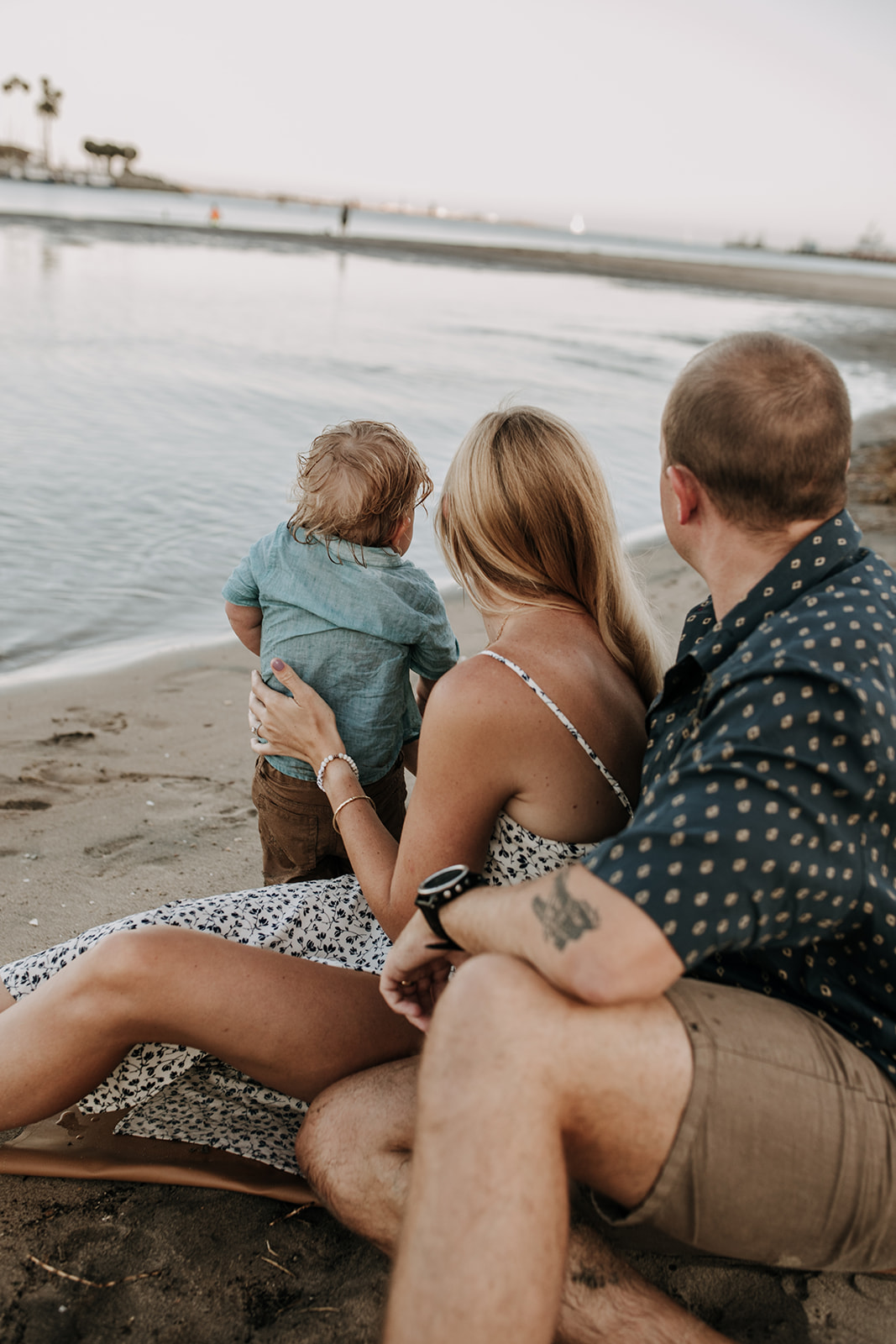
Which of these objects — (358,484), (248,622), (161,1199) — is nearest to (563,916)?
(161,1199)

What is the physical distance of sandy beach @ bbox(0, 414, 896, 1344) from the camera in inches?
66.9

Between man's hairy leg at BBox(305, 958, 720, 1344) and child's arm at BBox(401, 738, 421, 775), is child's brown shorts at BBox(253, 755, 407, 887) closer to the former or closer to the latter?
child's arm at BBox(401, 738, 421, 775)

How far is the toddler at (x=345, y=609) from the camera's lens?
2.50 metres

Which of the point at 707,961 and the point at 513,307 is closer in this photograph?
the point at 707,961

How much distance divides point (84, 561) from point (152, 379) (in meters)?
5.88

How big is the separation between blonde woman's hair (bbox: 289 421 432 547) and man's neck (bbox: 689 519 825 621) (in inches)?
40.0

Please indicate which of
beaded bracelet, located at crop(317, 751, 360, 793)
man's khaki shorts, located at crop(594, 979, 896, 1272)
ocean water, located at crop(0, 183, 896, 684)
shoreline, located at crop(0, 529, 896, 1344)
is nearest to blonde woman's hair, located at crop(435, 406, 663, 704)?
ocean water, located at crop(0, 183, 896, 684)

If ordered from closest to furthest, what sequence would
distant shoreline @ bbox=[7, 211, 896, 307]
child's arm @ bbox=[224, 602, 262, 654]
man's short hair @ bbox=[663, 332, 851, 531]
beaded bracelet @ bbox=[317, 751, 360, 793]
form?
man's short hair @ bbox=[663, 332, 851, 531] < beaded bracelet @ bbox=[317, 751, 360, 793] < child's arm @ bbox=[224, 602, 262, 654] < distant shoreline @ bbox=[7, 211, 896, 307]

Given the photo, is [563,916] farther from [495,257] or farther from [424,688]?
[495,257]

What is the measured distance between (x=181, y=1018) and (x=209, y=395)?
9.85 metres

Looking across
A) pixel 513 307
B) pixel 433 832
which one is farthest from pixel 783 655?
pixel 513 307

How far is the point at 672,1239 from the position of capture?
1532mm

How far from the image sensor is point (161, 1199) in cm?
192

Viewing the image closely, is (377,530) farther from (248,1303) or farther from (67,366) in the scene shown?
(67,366)
